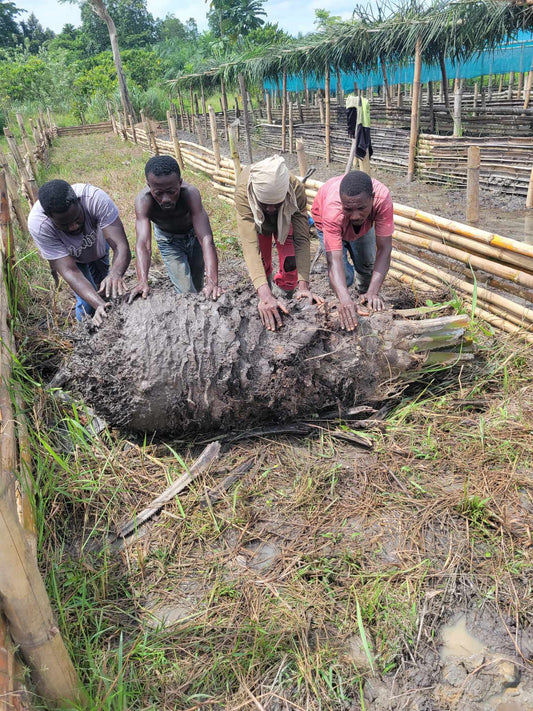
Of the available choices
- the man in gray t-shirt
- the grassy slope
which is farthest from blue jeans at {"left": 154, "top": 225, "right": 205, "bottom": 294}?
the grassy slope

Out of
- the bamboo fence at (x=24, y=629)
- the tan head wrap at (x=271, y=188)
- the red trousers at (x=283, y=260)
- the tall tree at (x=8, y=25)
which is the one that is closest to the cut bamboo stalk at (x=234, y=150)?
the red trousers at (x=283, y=260)

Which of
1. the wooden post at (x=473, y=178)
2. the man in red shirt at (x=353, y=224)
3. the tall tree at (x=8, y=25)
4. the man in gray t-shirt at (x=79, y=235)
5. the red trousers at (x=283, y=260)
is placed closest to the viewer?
the man in red shirt at (x=353, y=224)

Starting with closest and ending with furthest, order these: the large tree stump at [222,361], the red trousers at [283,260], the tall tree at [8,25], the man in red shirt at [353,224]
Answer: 1. the large tree stump at [222,361]
2. the man in red shirt at [353,224]
3. the red trousers at [283,260]
4. the tall tree at [8,25]

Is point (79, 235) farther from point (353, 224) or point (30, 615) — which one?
point (30, 615)

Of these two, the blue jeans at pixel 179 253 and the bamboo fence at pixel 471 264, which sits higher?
the blue jeans at pixel 179 253

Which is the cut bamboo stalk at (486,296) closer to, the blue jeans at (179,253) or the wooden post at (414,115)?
the blue jeans at (179,253)

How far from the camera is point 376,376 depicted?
2826 millimetres

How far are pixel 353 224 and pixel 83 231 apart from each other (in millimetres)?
1912

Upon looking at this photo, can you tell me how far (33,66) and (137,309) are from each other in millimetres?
29503

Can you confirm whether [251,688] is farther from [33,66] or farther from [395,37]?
[33,66]

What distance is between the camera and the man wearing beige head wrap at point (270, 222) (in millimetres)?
2746

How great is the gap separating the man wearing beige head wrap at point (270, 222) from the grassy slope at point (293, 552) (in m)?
0.90

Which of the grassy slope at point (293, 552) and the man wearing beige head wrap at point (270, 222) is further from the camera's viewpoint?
the man wearing beige head wrap at point (270, 222)

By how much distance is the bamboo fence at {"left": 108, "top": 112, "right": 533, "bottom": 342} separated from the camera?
11.2ft
